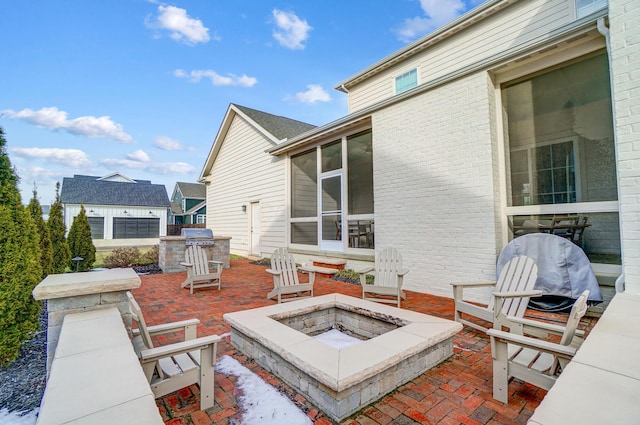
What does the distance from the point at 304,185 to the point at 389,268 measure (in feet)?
15.3

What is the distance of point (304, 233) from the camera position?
28.3 ft

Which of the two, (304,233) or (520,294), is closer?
(520,294)

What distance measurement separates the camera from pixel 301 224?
873cm

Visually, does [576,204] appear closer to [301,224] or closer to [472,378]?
[472,378]

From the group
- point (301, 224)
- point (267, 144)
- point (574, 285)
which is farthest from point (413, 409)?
point (267, 144)

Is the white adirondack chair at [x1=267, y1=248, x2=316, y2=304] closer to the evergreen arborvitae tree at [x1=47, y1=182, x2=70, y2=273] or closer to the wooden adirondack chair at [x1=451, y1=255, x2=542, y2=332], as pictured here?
the wooden adirondack chair at [x1=451, y1=255, x2=542, y2=332]

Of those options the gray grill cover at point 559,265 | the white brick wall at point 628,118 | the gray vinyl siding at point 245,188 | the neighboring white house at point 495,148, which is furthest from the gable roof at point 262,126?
the white brick wall at point 628,118

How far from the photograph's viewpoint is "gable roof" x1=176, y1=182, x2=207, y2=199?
28172 mm

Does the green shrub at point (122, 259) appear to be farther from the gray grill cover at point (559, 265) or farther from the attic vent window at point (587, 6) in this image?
the attic vent window at point (587, 6)

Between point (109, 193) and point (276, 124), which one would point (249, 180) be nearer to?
point (276, 124)

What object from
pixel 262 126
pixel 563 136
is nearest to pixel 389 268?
pixel 563 136

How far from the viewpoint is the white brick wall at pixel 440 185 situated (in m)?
4.64

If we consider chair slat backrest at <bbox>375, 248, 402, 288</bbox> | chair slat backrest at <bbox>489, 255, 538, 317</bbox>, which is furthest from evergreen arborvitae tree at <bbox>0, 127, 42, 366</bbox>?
chair slat backrest at <bbox>489, 255, 538, 317</bbox>

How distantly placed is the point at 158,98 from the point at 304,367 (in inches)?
541
